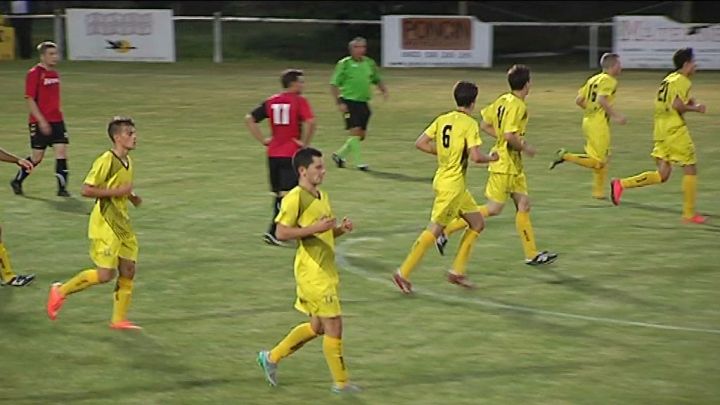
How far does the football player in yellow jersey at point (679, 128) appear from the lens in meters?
14.9

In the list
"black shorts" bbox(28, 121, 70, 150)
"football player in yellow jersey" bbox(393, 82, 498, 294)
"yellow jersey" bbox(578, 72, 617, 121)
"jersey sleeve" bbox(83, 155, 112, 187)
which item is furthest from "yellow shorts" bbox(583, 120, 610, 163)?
"jersey sleeve" bbox(83, 155, 112, 187)

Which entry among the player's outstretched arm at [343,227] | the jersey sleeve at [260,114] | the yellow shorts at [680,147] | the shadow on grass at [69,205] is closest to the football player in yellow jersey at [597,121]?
the yellow shorts at [680,147]

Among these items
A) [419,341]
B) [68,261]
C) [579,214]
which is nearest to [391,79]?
[579,214]

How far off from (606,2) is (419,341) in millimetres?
43639

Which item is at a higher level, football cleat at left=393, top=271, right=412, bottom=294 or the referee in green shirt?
the referee in green shirt

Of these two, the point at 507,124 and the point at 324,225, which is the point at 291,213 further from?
the point at 507,124

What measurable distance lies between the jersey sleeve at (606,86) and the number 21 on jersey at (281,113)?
4.67 meters

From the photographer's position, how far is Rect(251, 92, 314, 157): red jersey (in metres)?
13.8

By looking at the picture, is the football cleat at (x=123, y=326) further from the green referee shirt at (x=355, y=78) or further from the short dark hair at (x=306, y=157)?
the green referee shirt at (x=355, y=78)

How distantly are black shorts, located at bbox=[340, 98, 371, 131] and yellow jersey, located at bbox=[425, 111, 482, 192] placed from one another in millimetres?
8177

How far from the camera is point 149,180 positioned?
1848 centimetres

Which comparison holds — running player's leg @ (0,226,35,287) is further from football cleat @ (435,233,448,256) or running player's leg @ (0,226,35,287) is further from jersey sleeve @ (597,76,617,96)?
jersey sleeve @ (597,76,617,96)

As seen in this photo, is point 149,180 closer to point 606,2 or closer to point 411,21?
point 411,21

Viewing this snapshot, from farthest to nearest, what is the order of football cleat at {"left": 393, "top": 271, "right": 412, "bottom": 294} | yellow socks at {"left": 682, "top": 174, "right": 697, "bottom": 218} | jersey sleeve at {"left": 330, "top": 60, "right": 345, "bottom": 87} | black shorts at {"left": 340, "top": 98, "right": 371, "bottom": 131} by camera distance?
black shorts at {"left": 340, "top": 98, "right": 371, "bottom": 131} → jersey sleeve at {"left": 330, "top": 60, "right": 345, "bottom": 87} → yellow socks at {"left": 682, "top": 174, "right": 697, "bottom": 218} → football cleat at {"left": 393, "top": 271, "right": 412, "bottom": 294}
